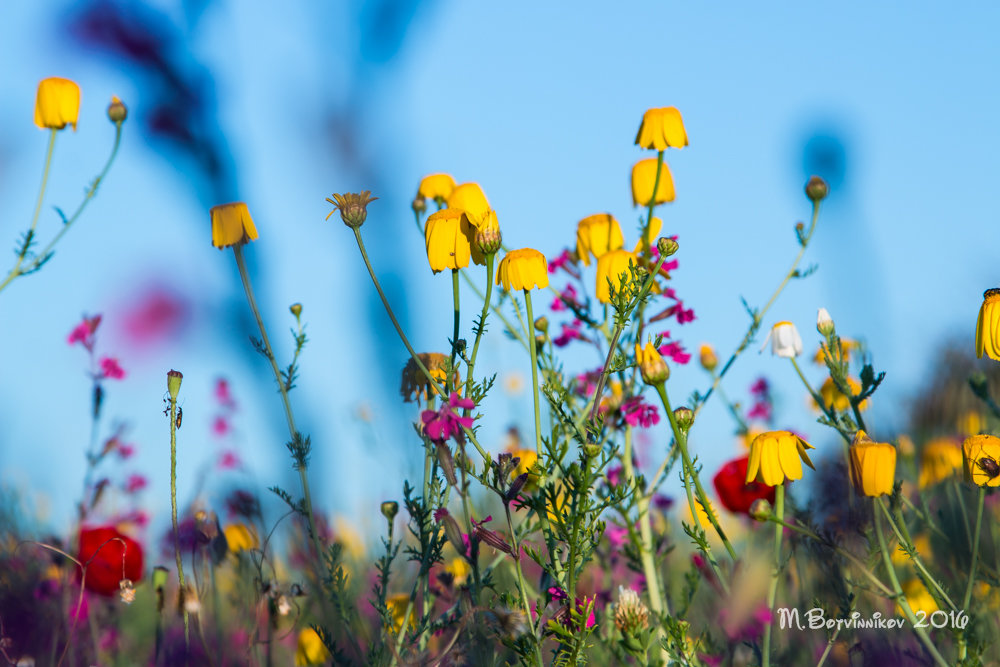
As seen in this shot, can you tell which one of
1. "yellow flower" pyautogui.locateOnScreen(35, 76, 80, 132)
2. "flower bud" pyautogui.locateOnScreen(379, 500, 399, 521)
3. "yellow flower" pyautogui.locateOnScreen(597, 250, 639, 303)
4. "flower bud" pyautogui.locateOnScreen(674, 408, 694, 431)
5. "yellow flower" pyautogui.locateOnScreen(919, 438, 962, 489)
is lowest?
"yellow flower" pyautogui.locateOnScreen(919, 438, 962, 489)

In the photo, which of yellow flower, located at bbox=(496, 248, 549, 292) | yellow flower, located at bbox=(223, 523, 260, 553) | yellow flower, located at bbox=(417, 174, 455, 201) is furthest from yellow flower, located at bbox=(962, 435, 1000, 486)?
yellow flower, located at bbox=(223, 523, 260, 553)

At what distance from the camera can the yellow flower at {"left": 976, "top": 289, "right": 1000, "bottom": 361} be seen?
1732mm

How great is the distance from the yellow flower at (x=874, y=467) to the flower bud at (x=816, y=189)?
1136 millimetres

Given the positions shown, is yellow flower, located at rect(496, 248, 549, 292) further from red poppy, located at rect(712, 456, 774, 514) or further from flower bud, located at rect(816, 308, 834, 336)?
red poppy, located at rect(712, 456, 774, 514)

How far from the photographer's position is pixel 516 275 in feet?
5.49

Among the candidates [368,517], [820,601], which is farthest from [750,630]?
[368,517]

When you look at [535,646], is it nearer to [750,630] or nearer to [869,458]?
[869,458]

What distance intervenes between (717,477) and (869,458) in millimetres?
1239

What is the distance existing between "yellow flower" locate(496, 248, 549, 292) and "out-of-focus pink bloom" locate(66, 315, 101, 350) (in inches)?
69.2

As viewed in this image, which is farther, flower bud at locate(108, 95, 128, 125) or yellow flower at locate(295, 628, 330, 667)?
flower bud at locate(108, 95, 128, 125)

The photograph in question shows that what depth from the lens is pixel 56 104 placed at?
2684mm

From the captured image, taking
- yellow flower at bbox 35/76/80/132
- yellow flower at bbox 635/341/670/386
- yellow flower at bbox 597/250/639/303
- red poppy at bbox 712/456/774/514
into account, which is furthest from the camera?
yellow flower at bbox 35/76/80/132

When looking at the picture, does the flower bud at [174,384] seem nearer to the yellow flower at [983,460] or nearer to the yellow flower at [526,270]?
the yellow flower at [526,270]

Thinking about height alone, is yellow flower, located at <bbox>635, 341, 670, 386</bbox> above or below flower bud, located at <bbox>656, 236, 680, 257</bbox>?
below
